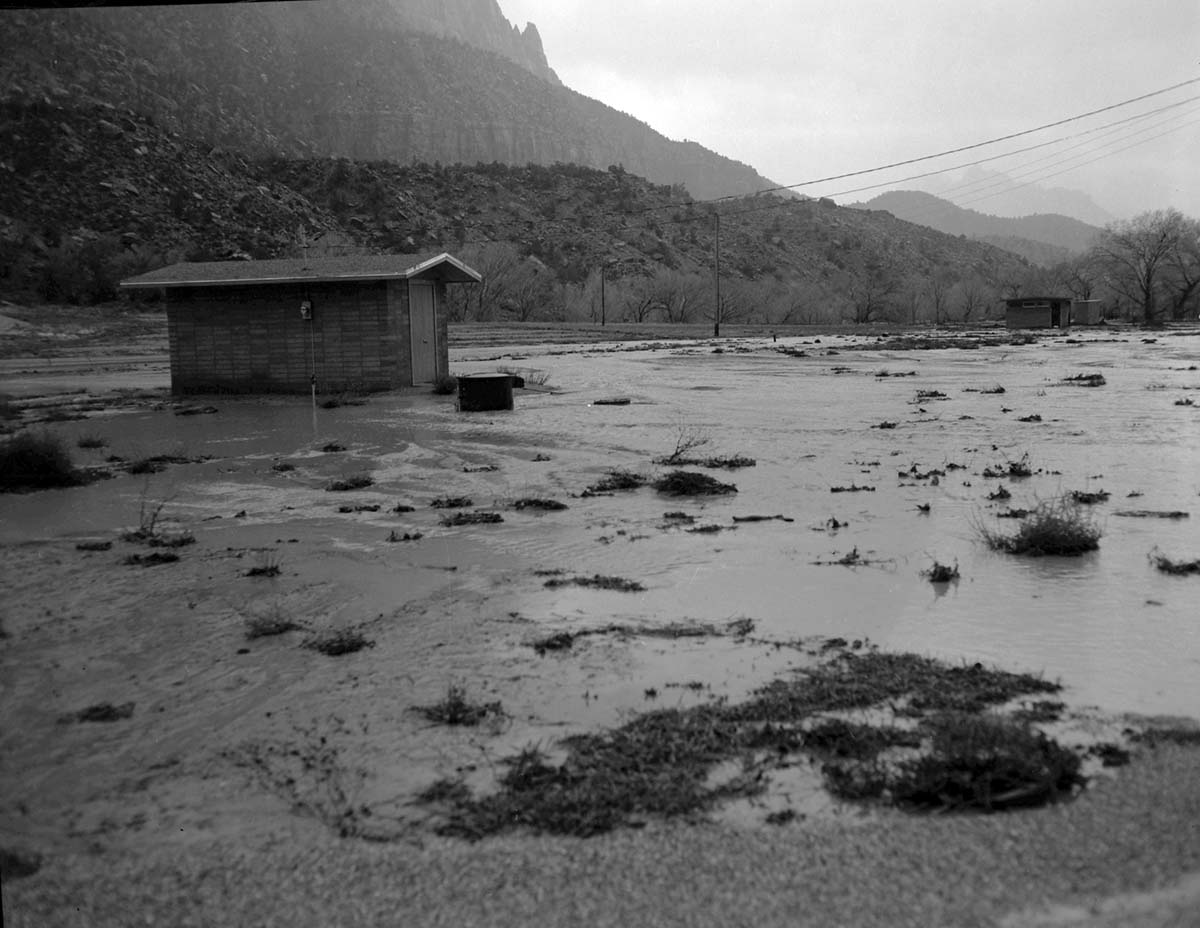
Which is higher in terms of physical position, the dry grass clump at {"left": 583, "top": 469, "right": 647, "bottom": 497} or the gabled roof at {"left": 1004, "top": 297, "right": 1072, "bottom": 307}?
the gabled roof at {"left": 1004, "top": 297, "right": 1072, "bottom": 307}

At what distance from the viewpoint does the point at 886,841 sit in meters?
4.57

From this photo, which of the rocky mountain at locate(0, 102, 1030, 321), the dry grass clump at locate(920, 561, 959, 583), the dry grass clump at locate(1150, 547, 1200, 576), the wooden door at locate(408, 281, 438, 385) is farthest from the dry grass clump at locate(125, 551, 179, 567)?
the rocky mountain at locate(0, 102, 1030, 321)

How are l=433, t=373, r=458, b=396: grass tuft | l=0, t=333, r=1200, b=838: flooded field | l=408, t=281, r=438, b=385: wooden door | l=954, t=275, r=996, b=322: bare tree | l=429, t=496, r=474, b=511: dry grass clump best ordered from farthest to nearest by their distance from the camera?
l=954, t=275, r=996, b=322: bare tree, l=408, t=281, r=438, b=385: wooden door, l=433, t=373, r=458, b=396: grass tuft, l=429, t=496, r=474, b=511: dry grass clump, l=0, t=333, r=1200, b=838: flooded field

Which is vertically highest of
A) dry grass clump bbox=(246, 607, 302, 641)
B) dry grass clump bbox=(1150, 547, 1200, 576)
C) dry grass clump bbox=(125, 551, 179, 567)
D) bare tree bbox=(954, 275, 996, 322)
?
bare tree bbox=(954, 275, 996, 322)

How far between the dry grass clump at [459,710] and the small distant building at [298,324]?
1993cm

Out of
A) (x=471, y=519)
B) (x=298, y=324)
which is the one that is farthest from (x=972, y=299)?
(x=471, y=519)

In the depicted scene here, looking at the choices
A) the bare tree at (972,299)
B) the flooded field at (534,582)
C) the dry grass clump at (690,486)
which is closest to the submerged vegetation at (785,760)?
the flooded field at (534,582)

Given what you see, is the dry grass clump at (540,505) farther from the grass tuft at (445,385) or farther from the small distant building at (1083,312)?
the small distant building at (1083,312)

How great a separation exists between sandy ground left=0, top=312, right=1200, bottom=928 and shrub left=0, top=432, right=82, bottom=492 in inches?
209

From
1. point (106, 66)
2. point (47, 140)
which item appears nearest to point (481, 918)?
point (47, 140)

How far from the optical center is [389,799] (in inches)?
204

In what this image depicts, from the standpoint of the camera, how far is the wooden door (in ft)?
86.6

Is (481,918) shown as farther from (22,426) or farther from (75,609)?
(22,426)

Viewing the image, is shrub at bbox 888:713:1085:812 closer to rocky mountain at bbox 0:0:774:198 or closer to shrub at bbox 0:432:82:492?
shrub at bbox 0:432:82:492
